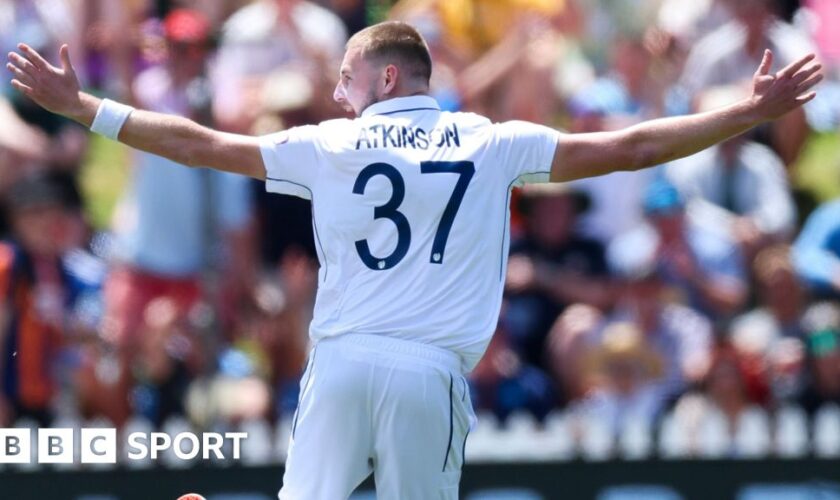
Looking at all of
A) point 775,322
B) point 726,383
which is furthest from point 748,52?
point 726,383

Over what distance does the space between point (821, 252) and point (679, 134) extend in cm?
396

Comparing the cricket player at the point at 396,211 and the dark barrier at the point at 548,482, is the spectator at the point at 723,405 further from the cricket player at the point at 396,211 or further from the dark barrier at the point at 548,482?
the cricket player at the point at 396,211

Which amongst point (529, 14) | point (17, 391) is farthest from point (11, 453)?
point (529, 14)

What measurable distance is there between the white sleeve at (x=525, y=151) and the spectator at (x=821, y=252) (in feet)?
13.3

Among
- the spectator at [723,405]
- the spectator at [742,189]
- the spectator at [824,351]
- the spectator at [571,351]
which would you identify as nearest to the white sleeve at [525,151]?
the spectator at [571,351]

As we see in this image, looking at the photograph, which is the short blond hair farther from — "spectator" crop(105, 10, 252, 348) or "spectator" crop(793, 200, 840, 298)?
"spectator" crop(793, 200, 840, 298)

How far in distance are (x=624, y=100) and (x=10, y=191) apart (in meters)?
3.72

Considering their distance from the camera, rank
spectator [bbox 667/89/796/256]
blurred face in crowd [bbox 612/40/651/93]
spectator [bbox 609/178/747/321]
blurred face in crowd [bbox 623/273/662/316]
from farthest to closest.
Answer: blurred face in crowd [bbox 612/40/651/93], spectator [bbox 667/89/796/256], spectator [bbox 609/178/747/321], blurred face in crowd [bbox 623/273/662/316]

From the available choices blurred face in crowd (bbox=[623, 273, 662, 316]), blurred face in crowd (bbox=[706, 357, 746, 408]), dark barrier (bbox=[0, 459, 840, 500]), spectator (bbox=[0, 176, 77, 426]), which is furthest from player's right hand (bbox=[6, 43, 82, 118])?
blurred face in crowd (bbox=[706, 357, 746, 408])

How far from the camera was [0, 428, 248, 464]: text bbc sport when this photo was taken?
8148 millimetres

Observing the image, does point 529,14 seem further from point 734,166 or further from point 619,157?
point 619,157

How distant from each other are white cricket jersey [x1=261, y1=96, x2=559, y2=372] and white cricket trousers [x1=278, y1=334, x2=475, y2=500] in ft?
0.29

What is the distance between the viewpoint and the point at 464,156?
537cm

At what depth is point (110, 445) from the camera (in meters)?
8.24
